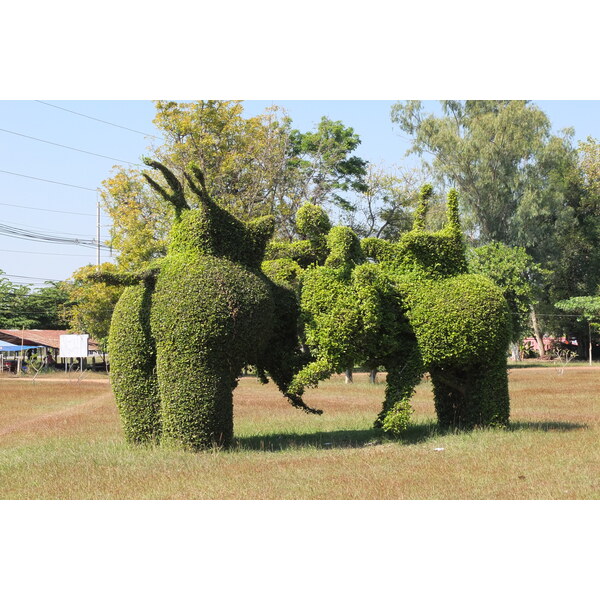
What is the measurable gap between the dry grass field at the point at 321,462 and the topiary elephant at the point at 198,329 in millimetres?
603

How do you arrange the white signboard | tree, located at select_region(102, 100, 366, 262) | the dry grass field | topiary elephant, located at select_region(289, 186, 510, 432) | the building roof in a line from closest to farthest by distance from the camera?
the dry grass field
topiary elephant, located at select_region(289, 186, 510, 432)
tree, located at select_region(102, 100, 366, 262)
the white signboard
the building roof

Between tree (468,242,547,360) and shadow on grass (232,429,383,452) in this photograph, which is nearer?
shadow on grass (232,429,383,452)

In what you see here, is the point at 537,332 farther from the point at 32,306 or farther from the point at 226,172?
the point at 32,306

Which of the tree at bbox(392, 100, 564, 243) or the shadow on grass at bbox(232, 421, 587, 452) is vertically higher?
the tree at bbox(392, 100, 564, 243)

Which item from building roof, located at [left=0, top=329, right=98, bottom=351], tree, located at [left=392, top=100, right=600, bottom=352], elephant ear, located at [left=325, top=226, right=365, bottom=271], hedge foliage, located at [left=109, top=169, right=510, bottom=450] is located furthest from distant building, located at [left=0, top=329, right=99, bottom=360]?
elephant ear, located at [left=325, top=226, right=365, bottom=271]

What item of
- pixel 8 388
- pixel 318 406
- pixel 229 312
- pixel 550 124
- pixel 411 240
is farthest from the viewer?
pixel 550 124

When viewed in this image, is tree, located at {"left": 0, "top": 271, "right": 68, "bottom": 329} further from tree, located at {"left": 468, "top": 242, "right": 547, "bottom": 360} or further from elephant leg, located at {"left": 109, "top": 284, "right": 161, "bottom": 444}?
elephant leg, located at {"left": 109, "top": 284, "right": 161, "bottom": 444}

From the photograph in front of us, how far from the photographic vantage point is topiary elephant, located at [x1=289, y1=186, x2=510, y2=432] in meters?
11.1

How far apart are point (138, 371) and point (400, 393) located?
4.28 metres

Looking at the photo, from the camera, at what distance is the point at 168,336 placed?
10.5 m

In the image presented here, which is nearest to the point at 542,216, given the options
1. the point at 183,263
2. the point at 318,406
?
the point at 318,406

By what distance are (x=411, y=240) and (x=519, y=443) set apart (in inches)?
149

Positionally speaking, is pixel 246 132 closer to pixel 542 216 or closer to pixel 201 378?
pixel 542 216

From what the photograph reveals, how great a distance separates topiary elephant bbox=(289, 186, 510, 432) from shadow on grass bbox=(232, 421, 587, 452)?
41cm
